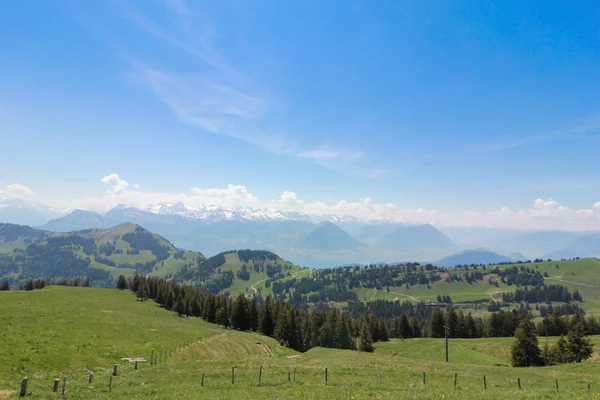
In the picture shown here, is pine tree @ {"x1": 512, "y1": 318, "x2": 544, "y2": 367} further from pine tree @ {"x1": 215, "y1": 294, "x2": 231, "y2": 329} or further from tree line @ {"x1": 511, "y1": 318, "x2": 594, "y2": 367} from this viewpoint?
pine tree @ {"x1": 215, "y1": 294, "x2": 231, "y2": 329}

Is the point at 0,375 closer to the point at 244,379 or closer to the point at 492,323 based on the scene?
the point at 244,379

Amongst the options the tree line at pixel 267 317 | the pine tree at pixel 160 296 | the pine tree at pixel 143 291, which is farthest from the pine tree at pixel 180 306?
the pine tree at pixel 143 291

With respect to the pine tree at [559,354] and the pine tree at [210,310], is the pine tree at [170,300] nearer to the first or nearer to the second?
the pine tree at [210,310]

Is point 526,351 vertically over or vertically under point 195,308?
over

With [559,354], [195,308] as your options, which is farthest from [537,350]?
[195,308]

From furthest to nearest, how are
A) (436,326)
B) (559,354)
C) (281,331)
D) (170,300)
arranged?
(436,326), (170,300), (281,331), (559,354)

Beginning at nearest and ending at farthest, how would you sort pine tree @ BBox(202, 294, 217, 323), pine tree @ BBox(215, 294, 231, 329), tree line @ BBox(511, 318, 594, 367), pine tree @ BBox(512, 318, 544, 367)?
tree line @ BBox(511, 318, 594, 367)
pine tree @ BBox(512, 318, 544, 367)
pine tree @ BBox(215, 294, 231, 329)
pine tree @ BBox(202, 294, 217, 323)

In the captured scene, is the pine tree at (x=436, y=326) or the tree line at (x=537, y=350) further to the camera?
the pine tree at (x=436, y=326)

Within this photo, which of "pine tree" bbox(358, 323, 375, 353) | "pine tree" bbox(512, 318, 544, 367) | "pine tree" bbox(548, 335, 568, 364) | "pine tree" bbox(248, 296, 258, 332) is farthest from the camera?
"pine tree" bbox(248, 296, 258, 332)

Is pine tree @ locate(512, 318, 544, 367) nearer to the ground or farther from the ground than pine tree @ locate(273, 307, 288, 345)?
farther from the ground

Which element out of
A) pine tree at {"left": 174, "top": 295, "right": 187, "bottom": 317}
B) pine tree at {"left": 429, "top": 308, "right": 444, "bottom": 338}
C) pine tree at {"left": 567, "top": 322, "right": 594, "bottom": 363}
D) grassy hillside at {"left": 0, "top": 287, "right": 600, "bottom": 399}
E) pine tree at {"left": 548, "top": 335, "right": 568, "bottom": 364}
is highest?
grassy hillside at {"left": 0, "top": 287, "right": 600, "bottom": 399}

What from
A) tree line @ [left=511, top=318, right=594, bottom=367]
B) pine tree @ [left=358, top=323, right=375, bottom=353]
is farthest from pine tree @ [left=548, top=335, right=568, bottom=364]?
pine tree @ [left=358, top=323, right=375, bottom=353]

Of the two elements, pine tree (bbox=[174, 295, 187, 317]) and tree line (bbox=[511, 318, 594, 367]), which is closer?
tree line (bbox=[511, 318, 594, 367])

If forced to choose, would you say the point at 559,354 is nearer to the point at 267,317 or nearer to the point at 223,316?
the point at 267,317
